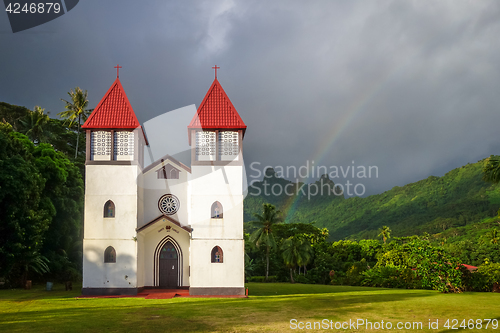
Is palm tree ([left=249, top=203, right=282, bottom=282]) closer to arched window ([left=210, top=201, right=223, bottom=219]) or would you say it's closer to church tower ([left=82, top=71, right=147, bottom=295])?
arched window ([left=210, top=201, right=223, bottom=219])

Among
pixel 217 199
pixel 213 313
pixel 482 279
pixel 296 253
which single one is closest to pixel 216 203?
pixel 217 199

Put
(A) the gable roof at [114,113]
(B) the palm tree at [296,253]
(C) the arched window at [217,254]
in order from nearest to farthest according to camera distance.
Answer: (C) the arched window at [217,254], (A) the gable roof at [114,113], (B) the palm tree at [296,253]

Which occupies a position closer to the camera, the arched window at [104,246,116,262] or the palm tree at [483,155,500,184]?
the palm tree at [483,155,500,184]

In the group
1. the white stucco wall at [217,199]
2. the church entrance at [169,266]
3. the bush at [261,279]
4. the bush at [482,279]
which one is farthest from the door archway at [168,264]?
the bush at [261,279]

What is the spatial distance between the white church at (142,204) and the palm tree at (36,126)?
20.9 m

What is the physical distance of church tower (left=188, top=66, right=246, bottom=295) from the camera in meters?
20.9

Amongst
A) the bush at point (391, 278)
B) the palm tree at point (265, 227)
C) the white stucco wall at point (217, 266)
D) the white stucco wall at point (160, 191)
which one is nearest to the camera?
the white stucco wall at point (217, 266)

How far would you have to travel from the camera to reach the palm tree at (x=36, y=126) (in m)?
39.8

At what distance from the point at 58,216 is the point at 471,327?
24810mm

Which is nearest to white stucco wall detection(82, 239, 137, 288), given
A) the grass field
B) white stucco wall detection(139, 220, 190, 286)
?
the grass field

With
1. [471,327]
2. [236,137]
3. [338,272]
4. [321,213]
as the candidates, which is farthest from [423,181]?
[471,327]

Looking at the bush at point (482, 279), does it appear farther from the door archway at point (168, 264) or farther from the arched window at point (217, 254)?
the door archway at point (168, 264)

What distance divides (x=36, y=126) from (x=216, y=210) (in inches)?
1032

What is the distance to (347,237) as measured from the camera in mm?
85875
